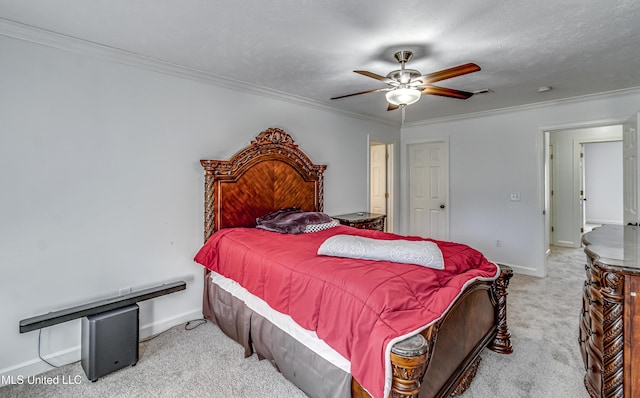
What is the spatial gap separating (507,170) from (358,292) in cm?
398

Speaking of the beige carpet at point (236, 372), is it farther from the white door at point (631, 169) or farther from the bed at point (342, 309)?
the white door at point (631, 169)

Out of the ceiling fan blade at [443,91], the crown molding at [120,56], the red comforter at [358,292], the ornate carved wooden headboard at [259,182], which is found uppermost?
the crown molding at [120,56]

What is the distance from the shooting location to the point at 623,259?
5.49 ft

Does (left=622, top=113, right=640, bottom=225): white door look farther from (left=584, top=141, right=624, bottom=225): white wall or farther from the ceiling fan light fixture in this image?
(left=584, top=141, right=624, bottom=225): white wall

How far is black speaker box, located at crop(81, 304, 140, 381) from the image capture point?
81.0 inches

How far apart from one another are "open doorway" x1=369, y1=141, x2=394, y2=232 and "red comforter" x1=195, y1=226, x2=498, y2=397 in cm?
308

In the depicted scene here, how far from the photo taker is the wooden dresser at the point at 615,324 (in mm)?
1562

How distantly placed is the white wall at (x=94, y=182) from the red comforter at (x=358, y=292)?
0.90 meters

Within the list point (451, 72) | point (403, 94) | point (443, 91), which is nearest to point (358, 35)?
point (403, 94)

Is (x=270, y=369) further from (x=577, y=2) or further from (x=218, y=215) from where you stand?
(x=577, y=2)

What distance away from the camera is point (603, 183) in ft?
26.2

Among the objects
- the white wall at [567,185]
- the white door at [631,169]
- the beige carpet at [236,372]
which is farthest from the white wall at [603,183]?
the beige carpet at [236,372]

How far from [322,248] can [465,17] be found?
1.77 metres

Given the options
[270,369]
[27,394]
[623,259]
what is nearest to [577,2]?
[623,259]
